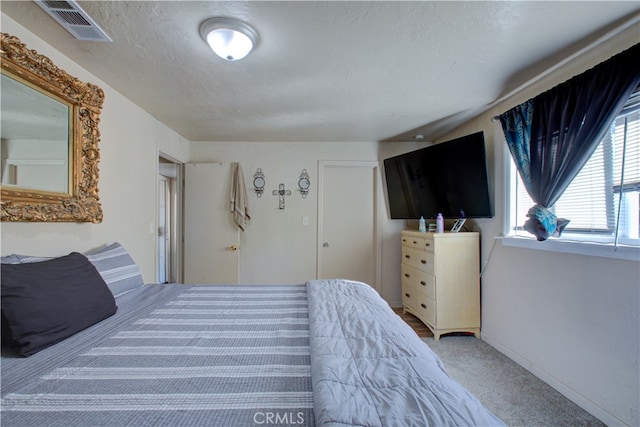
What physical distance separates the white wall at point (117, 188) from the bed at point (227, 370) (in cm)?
25

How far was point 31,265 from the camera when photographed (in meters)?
1.18

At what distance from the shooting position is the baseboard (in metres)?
1.46

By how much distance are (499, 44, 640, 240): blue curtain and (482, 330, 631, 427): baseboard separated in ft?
3.32

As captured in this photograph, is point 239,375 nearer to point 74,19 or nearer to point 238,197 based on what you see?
point 74,19

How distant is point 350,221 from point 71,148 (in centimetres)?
288

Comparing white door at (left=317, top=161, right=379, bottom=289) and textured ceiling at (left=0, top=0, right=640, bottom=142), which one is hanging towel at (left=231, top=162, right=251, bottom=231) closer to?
textured ceiling at (left=0, top=0, right=640, bottom=142)

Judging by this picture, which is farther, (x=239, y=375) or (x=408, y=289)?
(x=408, y=289)

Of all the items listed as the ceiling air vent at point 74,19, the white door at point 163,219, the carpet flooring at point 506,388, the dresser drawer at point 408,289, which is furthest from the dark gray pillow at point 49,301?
the white door at point 163,219

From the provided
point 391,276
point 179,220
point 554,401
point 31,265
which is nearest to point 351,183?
point 391,276

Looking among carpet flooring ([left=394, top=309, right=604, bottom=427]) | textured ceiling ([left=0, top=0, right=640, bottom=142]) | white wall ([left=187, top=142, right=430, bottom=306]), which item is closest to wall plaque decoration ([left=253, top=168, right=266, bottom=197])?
white wall ([left=187, top=142, right=430, bottom=306])

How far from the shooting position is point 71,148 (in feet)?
5.40

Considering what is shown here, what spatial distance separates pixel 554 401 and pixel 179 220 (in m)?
4.00

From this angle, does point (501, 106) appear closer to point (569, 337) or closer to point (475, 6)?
point (475, 6)

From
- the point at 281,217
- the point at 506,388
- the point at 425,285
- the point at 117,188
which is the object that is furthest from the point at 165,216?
the point at 506,388
